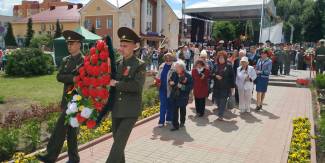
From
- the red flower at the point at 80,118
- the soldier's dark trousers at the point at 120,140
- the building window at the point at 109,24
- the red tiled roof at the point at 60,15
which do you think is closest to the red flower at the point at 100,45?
the red flower at the point at 80,118

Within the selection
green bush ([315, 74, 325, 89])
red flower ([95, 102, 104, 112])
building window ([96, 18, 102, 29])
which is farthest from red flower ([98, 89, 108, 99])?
building window ([96, 18, 102, 29])

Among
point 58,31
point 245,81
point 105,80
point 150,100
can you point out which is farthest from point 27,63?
point 58,31

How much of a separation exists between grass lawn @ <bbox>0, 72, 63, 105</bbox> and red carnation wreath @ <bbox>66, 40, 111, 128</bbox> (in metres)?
7.25

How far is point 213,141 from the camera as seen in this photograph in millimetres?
6984

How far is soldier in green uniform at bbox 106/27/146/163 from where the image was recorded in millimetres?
4199

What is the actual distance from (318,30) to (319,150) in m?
50.5

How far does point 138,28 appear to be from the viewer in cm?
4853

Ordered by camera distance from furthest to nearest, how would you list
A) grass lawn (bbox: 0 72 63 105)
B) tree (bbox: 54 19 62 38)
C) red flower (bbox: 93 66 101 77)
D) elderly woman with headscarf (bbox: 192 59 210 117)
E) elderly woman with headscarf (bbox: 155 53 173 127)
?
tree (bbox: 54 19 62 38)
grass lawn (bbox: 0 72 63 105)
elderly woman with headscarf (bbox: 192 59 210 117)
elderly woman with headscarf (bbox: 155 53 173 127)
red flower (bbox: 93 66 101 77)

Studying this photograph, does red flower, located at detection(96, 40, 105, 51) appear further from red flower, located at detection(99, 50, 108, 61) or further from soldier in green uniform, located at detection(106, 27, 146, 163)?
soldier in green uniform, located at detection(106, 27, 146, 163)

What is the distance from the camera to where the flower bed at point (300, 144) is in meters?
5.64

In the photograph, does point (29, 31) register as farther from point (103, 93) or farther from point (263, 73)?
point (103, 93)

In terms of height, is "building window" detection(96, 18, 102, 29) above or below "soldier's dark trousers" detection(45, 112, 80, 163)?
above

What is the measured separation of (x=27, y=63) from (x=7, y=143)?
14436 millimetres

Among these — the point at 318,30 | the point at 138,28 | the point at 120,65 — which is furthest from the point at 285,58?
the point at 318,30
